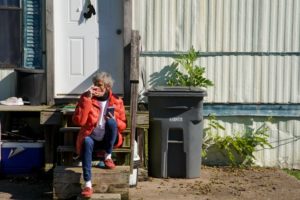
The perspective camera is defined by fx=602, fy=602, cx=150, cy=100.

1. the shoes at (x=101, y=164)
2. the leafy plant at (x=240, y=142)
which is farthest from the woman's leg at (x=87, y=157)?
the leafy plant at (x=240, y=142)

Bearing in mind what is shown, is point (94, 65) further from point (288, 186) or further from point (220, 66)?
point (288, 186)

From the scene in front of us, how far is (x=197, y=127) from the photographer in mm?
8719

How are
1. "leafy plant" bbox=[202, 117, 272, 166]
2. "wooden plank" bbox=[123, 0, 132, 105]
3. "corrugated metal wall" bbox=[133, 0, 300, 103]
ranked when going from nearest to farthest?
"wooden plank" bbox=[123, 0, 132, 105]
"leafy plant" bbox=[202, 117, 272, 166]
"corrugated metal wall" bbox=[133, 0, 300, 103]

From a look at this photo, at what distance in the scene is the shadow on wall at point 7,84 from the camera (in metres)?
9.51

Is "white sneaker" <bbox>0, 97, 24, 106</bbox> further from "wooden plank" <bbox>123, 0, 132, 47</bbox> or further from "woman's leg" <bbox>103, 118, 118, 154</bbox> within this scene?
"woman's leg" <bbox>103, 118, 118, 154</bbox>

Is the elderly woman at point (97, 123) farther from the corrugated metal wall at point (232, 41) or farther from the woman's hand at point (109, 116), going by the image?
the corrugated metal wall at point (232, 41)

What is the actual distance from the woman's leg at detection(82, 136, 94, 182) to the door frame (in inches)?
84.5

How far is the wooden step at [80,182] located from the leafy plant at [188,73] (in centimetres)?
258

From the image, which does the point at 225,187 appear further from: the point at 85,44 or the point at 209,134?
the point at 85,44

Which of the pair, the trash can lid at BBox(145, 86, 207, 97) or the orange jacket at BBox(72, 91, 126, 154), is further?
the trash can lid at BBox(145, 86, 207, 97)

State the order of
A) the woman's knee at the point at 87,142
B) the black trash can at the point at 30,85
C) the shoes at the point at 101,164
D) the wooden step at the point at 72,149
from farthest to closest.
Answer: the black trash can at the point at 30,85 → the wooden step at the point at 72,149 → the shoes at the point at 101,164 → the woman's knee at the point at 87,142

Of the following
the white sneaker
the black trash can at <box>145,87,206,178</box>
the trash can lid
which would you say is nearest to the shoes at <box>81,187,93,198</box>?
the black trash can at <box>145,87,206,178</box>

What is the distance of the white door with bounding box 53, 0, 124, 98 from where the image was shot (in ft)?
31.7

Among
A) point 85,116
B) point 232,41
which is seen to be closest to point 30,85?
point 85,116
